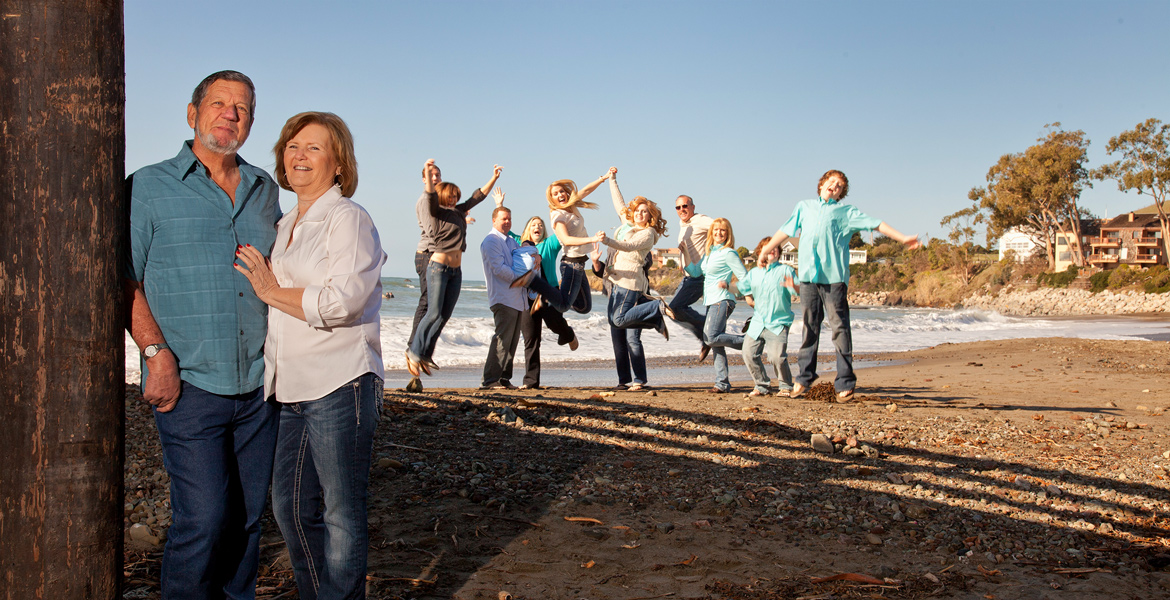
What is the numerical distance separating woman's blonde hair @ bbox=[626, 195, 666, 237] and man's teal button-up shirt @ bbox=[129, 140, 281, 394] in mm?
6034

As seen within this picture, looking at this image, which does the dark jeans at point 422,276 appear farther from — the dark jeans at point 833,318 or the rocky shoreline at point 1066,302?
the rocky shoreline at point 1066,302

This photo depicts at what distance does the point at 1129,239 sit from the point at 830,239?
81.2 metres

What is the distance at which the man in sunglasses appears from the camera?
8.53 metres

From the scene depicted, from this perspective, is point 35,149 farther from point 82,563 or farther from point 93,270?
point 82,563

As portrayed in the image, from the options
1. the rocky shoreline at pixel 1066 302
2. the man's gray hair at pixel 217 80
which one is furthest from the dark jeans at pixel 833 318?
the rocky shoreline at pixel 1066 302

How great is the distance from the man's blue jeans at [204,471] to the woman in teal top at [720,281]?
20.0 ft

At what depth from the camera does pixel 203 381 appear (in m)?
2.28

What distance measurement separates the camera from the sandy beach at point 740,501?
10.6 feet

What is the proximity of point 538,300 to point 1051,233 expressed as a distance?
6383cm

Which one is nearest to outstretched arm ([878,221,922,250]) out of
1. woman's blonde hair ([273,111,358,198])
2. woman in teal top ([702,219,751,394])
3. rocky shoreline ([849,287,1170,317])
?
woman in teal top ([702,219,751,394])

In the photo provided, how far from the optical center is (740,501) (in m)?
4.20

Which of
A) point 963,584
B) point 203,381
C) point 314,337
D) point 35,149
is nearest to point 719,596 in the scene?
point 963,584

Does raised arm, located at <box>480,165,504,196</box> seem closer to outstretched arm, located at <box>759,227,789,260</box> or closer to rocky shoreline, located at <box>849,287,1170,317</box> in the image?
outstretched arm, located at <box>759,227,789,260</box>

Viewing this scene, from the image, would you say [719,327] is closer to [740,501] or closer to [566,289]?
[566,289]
